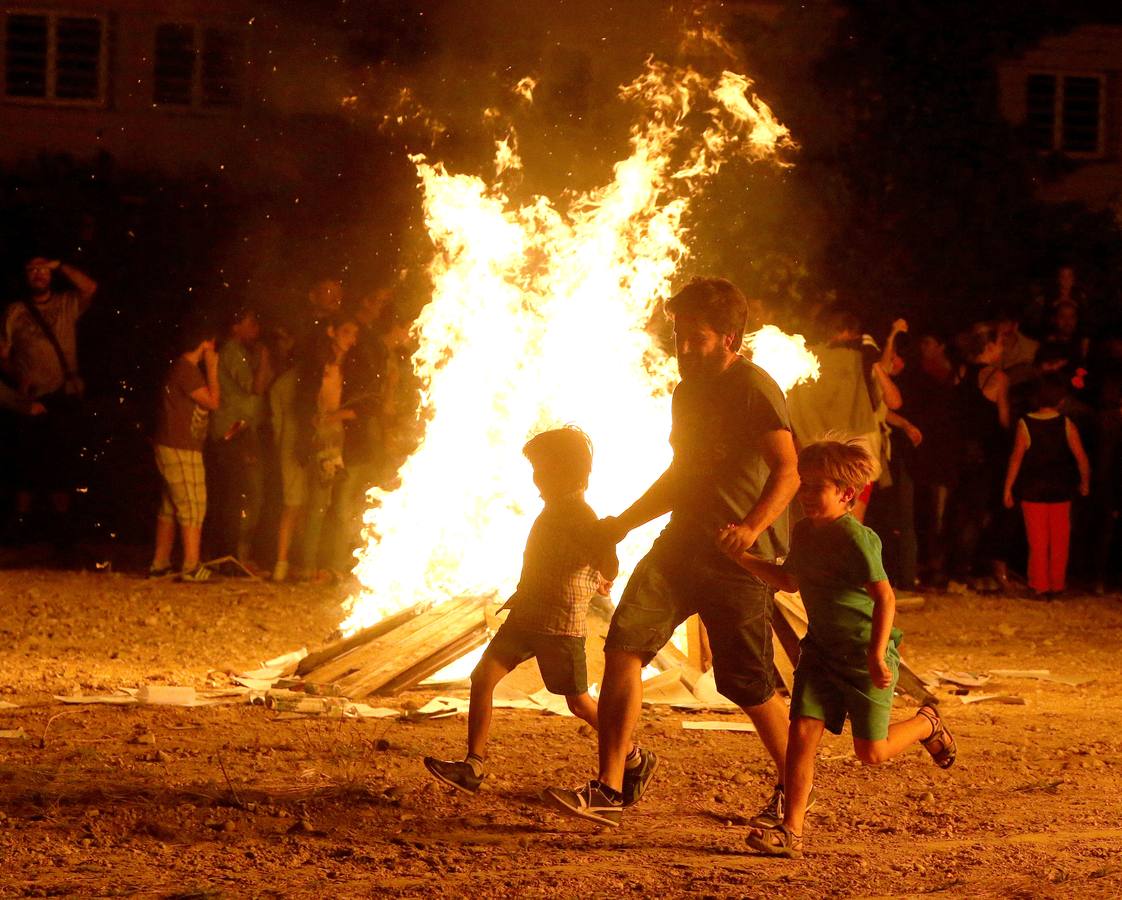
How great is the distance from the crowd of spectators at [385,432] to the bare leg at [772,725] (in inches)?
233

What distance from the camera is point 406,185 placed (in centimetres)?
1709

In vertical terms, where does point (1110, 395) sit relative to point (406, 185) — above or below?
below

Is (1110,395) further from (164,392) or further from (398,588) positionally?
(164,392)

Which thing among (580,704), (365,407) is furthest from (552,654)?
(365,407)

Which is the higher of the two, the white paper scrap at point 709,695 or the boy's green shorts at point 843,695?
the boy's green shorts at point 843,695

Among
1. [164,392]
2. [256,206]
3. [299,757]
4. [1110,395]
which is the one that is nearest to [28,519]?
[164,392]

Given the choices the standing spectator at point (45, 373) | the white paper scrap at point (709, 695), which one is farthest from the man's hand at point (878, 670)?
the standing spectator at point (45, 373)

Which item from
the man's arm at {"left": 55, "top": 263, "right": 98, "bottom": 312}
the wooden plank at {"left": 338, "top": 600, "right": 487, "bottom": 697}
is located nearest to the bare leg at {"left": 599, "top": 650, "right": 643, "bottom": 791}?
the wooden plank at {"left": 338, "top": 600, "right": 487, "bottom": 697}

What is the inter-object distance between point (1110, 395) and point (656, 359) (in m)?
4.72

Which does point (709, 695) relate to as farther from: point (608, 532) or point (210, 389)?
point (210, 389)

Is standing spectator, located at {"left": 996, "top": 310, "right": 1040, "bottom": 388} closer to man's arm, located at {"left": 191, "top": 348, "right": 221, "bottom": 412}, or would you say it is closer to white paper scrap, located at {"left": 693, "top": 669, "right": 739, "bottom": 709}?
white paper scrap, located at {"left": 693, "top": 669, "right": 739, "bottom": 709}

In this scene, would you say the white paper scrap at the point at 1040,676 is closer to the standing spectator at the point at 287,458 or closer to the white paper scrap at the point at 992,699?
the white paper scrap at the point at 992,699

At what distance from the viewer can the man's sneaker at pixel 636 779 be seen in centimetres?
590

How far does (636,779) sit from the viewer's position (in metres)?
5.92
